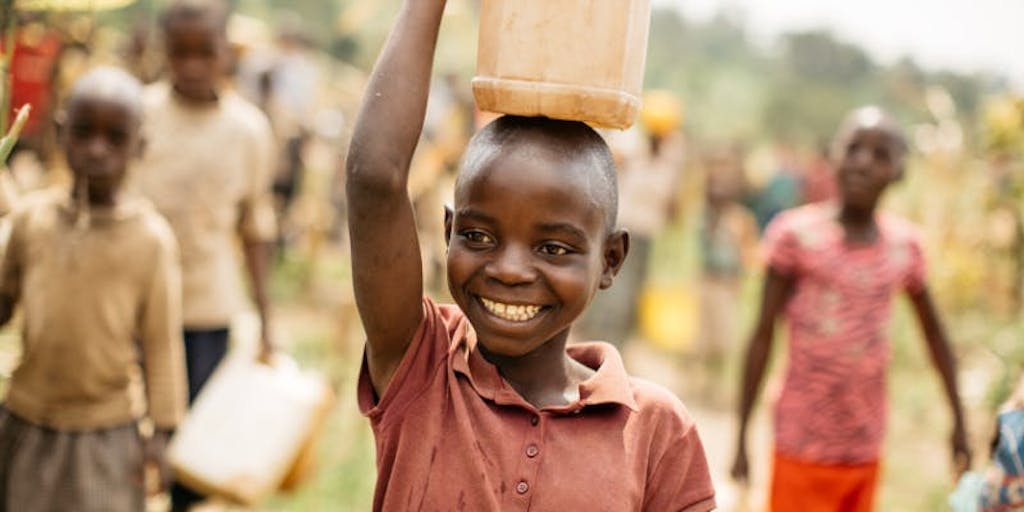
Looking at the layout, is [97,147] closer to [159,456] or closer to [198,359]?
[159,456]

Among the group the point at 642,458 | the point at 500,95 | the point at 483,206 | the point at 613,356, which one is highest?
the point at 500,95

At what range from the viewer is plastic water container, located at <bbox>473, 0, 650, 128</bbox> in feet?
5.66

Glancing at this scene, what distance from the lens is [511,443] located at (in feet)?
5.89

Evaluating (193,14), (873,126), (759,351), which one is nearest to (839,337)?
(759,351)

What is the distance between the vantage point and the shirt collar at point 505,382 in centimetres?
183

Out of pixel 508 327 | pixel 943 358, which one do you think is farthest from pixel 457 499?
pixel 943 358

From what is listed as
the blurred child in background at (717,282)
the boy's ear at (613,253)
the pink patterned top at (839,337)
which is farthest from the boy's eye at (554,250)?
the blurred child in background at (717,282)

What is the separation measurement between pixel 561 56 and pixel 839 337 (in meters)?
2.37

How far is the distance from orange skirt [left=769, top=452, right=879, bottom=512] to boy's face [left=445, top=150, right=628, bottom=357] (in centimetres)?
228

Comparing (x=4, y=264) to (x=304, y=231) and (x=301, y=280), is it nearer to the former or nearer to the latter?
(x=301, y=280)

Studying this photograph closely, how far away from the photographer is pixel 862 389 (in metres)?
3.84

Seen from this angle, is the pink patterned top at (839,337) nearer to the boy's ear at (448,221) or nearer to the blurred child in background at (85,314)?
the blurred child in background at (85,314)

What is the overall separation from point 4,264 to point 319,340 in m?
4.27

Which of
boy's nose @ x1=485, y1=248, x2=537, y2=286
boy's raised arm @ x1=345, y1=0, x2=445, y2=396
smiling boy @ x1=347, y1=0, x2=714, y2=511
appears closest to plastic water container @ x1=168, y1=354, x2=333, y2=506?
smiling boy @ x1=347, y1=0, x2=714, y2=511
